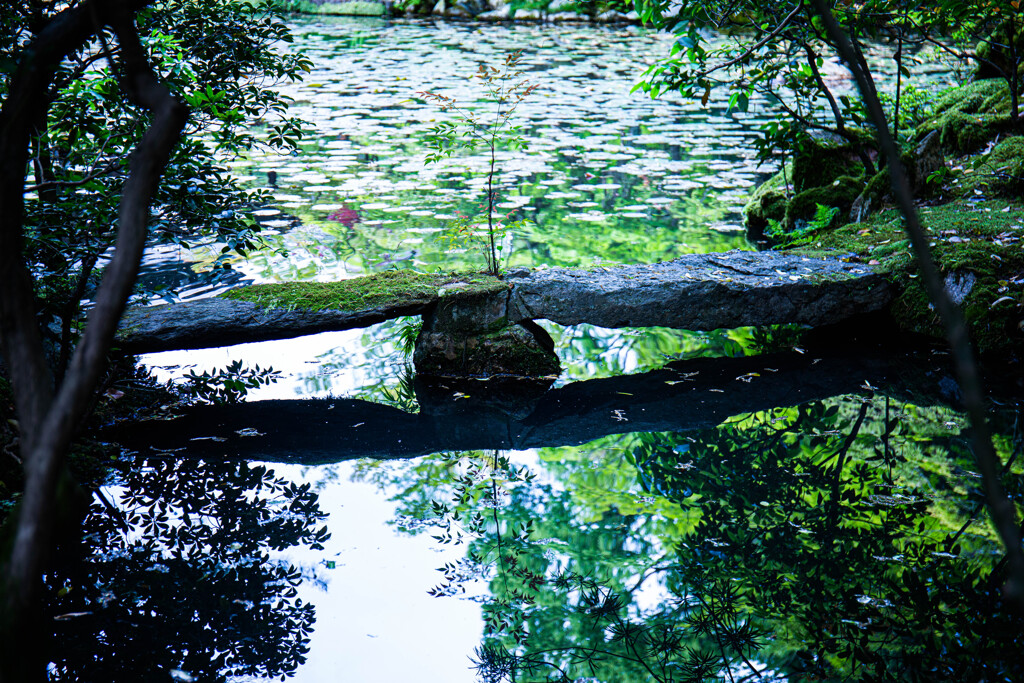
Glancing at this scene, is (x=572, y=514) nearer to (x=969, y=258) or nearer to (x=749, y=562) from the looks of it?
(x=749, y=562)

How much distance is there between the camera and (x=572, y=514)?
3471 mm

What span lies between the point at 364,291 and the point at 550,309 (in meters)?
1.14

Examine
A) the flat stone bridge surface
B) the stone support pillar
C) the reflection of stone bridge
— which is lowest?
the reflection of stone bridge

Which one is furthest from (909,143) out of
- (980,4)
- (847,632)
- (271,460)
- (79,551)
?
(79,551)

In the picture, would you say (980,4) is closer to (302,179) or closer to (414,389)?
(414,389)

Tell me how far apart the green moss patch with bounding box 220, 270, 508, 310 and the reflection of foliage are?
0.51 m

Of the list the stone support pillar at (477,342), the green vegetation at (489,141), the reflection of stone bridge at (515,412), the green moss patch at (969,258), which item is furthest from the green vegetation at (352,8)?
the reflection of stone bridge at (515,412)

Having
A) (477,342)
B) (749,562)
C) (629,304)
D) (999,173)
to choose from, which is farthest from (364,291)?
(999,173)

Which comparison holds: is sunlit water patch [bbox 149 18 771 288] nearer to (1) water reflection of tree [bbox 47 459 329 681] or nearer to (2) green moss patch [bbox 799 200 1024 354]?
(2) green moss patch [bbox 799 200 1024 354]

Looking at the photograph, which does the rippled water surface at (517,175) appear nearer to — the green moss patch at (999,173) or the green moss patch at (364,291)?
the green moss patch at (364,291)

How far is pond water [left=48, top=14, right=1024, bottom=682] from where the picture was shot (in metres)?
2.68

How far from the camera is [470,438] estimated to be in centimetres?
414

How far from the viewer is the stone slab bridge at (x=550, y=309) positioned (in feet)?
14.8

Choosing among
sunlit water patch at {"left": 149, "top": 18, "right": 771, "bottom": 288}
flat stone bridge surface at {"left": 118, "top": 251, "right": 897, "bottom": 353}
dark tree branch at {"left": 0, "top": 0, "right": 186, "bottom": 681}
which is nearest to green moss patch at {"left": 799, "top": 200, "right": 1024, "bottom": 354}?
flat stone bridge surface at {"left": 118, "top": 251, "right": 897, "bottom": 353}
